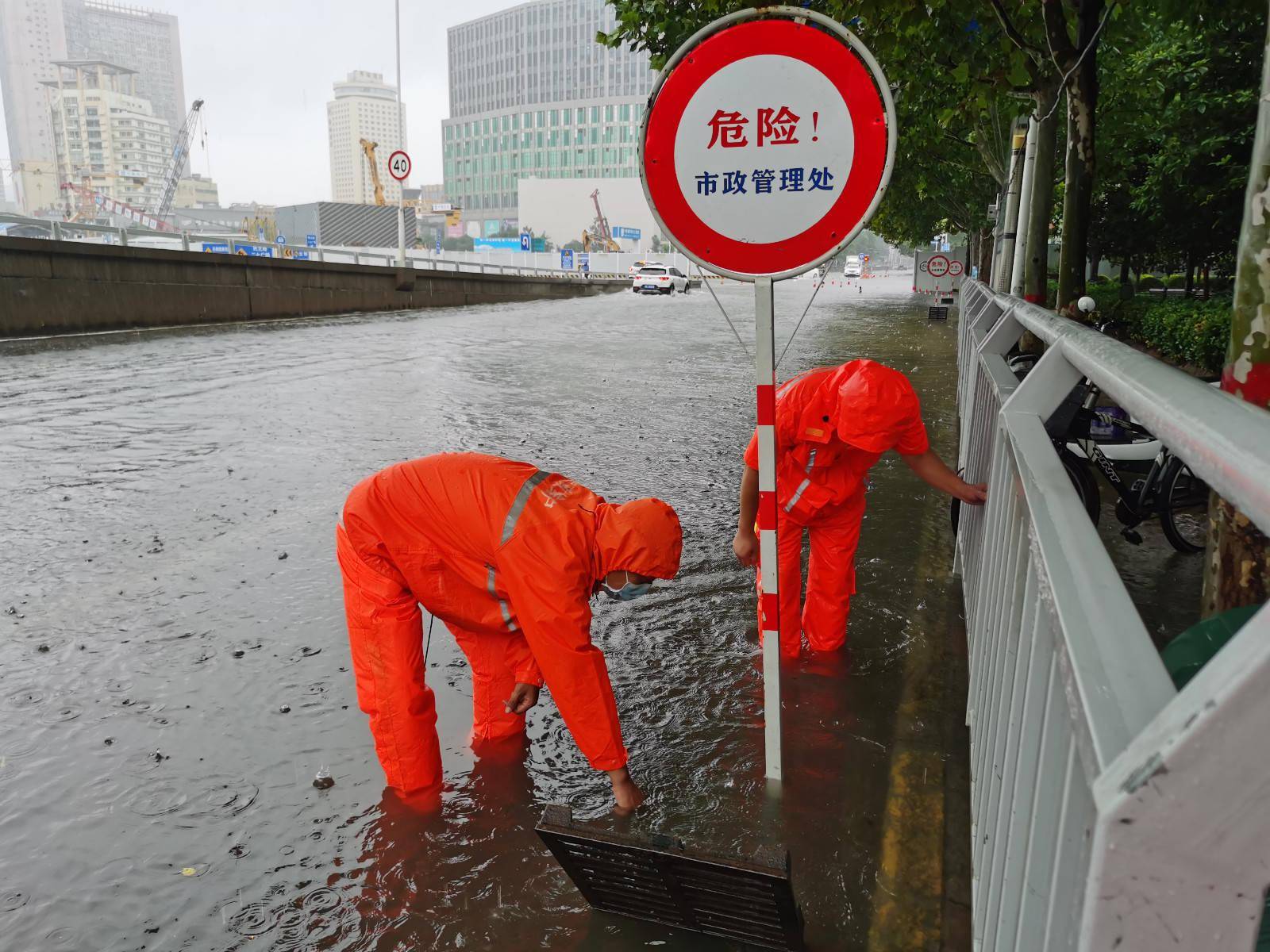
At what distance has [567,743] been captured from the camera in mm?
3271

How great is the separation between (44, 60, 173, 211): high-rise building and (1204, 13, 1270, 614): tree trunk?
125226 millimetres

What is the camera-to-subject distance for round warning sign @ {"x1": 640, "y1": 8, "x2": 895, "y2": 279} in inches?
90.3

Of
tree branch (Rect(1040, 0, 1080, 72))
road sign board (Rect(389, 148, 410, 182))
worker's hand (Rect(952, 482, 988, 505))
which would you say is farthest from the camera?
road sign board (Rect(389, 148, 410, 182))

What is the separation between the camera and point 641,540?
2383 mm

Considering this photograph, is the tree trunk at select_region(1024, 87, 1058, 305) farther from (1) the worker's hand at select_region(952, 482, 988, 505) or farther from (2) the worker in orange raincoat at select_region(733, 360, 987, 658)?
(1) the worker's hand at select_region(952, 482, 988, 505)

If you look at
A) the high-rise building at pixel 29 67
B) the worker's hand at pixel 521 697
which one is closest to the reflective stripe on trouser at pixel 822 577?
the worker's hand at pixel 521 697

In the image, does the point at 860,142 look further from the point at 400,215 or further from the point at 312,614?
the point at 400,215

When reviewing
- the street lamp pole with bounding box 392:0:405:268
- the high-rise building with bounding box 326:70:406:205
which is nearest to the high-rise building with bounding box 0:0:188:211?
the high-rise building with bounding box 326:70:406:205

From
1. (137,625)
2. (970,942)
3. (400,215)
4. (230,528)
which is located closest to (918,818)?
(970,942)

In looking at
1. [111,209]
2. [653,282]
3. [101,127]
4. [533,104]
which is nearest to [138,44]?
[101,127]

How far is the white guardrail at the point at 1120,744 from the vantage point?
2.22 ft

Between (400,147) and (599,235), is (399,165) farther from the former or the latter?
(599,235)

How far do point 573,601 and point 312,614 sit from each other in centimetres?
232

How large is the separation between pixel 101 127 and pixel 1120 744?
13851 cm
